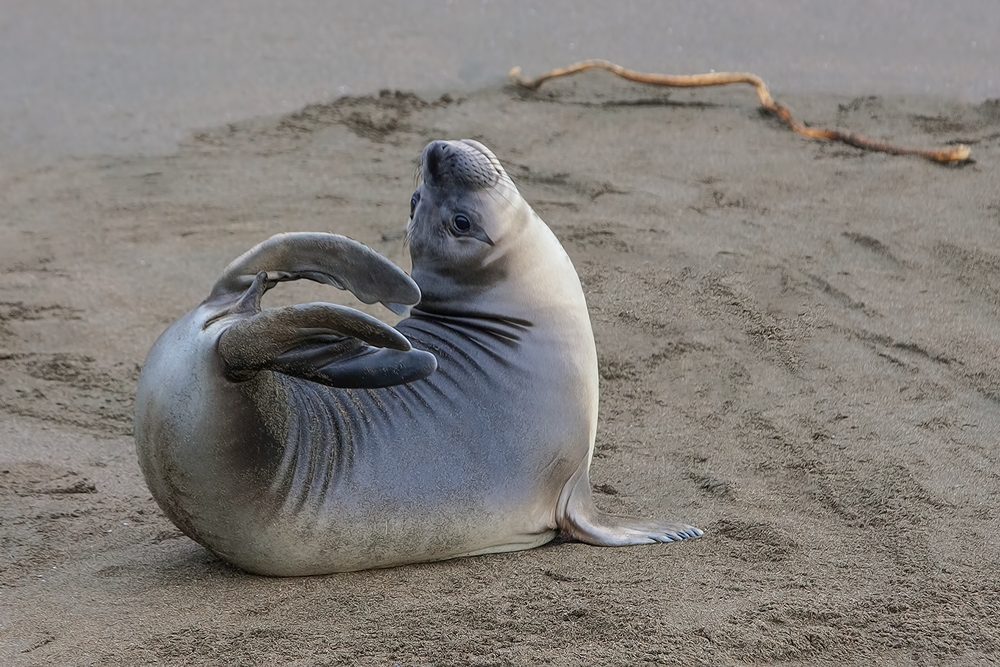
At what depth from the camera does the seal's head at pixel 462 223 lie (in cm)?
325

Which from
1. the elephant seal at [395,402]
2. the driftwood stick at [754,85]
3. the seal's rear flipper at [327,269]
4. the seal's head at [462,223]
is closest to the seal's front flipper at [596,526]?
the elephant seal at [395,402]

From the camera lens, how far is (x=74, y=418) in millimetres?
4047

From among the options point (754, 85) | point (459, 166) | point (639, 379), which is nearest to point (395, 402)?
point (459, 166)

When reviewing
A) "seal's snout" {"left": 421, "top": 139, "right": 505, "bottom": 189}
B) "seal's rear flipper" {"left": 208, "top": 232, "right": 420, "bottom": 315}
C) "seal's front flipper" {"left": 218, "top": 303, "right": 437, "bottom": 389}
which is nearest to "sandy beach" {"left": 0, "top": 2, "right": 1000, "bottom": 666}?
"seal's front flipper" {"left": 218, "top": 303, "right": 437, "bottom": 389}

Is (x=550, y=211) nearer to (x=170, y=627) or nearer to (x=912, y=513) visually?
(x=912, y=513)

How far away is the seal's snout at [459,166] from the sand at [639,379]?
100 centimetres

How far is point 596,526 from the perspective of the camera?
3.17 metres

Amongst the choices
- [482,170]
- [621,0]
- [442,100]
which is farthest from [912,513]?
[621,0]

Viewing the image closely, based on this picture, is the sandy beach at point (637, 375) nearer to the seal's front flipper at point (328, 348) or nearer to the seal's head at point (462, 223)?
the seal's front flipper at point (328, 348)

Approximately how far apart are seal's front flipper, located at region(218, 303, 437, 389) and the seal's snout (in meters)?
0.83

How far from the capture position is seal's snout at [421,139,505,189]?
3262mm

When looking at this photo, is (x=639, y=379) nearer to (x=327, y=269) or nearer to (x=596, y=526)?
(x=596, y=526)

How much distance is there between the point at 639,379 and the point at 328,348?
1981 mm

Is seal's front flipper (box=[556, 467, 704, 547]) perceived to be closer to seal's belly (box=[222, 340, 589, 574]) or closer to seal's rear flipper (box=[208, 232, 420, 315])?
seal's belly (box=[222, 340, 589, 574])
